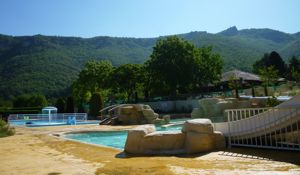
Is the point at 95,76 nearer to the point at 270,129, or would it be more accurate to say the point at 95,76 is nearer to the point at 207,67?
the point at 207,67

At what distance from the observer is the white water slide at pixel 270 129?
25.4 feet

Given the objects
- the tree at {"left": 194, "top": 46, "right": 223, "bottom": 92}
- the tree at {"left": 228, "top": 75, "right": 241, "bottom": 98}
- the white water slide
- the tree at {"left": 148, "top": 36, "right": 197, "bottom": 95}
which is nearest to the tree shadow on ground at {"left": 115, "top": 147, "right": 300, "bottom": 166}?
the white water slide

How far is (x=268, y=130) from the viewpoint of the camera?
322 inches

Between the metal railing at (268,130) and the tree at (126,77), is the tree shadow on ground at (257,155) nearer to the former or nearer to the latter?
the metal railing at (268,130)

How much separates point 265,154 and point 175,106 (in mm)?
33958

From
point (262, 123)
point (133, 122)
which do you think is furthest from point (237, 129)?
point (133, 122)

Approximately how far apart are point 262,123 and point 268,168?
2341 millimetres

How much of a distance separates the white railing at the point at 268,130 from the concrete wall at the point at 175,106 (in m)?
28.8

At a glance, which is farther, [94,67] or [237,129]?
[94,67]

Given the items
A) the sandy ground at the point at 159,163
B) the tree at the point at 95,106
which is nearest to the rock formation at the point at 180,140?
the sandy ground at the point at 159,163

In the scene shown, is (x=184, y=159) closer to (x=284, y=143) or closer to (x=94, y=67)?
(x=284, y=143)

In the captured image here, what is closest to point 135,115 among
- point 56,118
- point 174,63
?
point 56,118

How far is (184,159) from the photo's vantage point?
7.62m

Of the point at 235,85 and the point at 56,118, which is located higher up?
the point at 235,85
